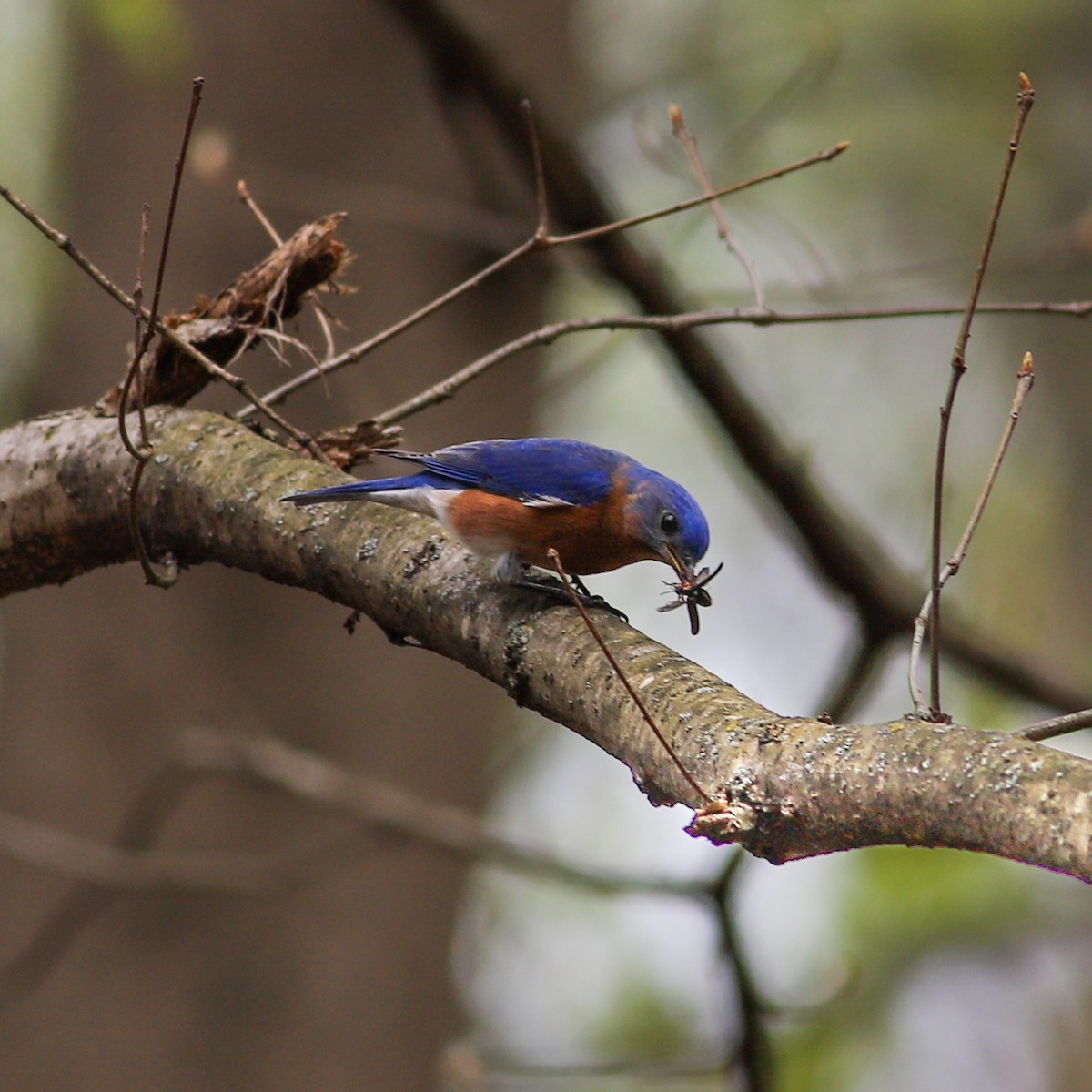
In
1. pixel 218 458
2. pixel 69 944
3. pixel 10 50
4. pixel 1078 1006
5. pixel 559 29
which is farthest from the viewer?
pixel 10 50

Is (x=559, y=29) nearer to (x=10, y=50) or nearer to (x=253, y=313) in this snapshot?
(x=253, y=313)

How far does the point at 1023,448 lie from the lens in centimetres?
903

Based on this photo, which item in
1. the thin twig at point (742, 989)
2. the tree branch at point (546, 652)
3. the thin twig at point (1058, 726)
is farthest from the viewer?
the thin twig at point (742, 989)

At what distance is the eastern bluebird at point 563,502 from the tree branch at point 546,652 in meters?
0.62

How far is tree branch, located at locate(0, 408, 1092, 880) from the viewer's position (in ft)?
5.32

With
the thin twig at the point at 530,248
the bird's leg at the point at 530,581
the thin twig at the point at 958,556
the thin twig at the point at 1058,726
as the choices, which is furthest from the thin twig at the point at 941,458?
the thin twig at the point at 530,248

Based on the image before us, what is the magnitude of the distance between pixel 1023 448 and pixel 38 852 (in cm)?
706

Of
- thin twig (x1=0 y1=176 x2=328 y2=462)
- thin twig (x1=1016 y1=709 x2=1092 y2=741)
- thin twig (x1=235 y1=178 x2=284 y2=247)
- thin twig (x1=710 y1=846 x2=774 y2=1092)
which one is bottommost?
thin twig (x1=1016 y1=709 x2=1092 y2=741)

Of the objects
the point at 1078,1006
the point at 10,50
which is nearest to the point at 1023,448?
the point at 1078,1006

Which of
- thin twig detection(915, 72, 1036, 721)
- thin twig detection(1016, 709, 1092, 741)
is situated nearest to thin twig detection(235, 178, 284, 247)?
thin twig detection(915, 72, 1036, 721)

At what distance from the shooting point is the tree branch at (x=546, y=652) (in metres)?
1.62

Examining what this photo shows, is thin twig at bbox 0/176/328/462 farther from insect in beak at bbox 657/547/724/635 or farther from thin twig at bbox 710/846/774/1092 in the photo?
thin twig at bbox 710/846/774/1092

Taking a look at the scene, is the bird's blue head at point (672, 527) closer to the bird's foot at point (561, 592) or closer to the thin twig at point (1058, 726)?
the bird's foot at point (561, 592)

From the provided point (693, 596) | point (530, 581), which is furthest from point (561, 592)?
point (693, 596)
